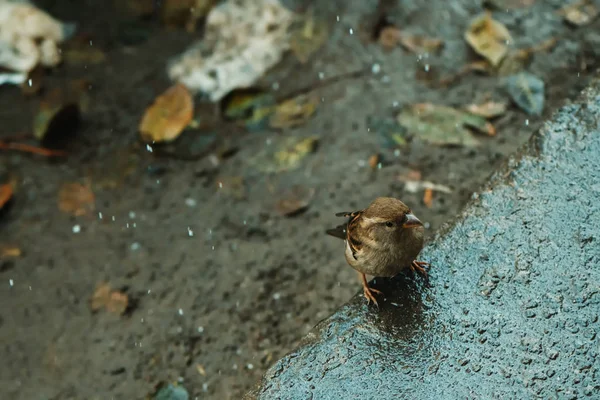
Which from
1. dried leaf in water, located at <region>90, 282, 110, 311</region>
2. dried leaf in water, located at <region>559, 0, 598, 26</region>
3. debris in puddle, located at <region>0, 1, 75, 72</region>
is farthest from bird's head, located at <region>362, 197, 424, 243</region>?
debris in puddle, located at <region>0, 1, 75, 72</region>

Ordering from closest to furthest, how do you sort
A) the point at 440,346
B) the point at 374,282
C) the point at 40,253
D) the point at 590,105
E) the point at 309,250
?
the point at 440,346 → the point at 374,282 → the point at 590,105 → the point at 309,250 → the point at 40,253

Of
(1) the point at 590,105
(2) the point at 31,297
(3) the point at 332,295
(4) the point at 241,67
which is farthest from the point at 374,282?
(4) the point at 241,67

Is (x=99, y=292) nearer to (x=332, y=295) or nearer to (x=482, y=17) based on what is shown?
(x=332, y=295)

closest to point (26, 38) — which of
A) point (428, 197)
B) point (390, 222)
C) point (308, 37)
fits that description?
point (308, 37)

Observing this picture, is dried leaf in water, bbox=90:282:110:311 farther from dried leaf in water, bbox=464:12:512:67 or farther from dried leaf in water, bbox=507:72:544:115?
dried leaf in water, bbox=464:12:512:67

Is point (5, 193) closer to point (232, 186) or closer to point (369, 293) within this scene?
point (232, 186)

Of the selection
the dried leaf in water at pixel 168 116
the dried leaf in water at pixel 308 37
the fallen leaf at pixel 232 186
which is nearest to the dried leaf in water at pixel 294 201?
the fallen leaf at pixel 232 186
